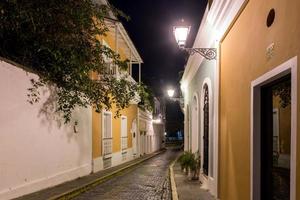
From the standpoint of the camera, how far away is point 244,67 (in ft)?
20.4

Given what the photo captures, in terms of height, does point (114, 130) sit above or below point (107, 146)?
above

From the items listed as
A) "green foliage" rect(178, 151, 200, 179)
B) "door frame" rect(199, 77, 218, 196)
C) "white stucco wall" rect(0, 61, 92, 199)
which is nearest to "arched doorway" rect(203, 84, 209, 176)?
"door frame" rect(199, 77, 218, 196)

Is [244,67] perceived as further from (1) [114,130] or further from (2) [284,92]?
(1) [114,130]

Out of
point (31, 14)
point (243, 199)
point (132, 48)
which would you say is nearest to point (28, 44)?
point (31, 14)

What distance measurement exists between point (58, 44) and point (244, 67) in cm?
509

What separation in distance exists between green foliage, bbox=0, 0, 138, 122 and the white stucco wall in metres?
0.49

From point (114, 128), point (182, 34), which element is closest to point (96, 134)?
point (114, 128)

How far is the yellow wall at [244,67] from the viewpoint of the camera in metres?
4.24

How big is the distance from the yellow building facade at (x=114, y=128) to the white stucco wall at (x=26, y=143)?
2.51 metres

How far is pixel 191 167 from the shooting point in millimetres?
12477

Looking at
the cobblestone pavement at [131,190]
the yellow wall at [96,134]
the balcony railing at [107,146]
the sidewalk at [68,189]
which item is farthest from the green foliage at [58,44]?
the balcony railing at [107,146]

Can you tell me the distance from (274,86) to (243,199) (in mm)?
1978

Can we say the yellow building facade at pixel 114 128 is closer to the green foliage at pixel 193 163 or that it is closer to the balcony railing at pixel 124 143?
the balcony railing at pixel 124 143

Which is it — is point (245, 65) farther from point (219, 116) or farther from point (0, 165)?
point (0, 165)
